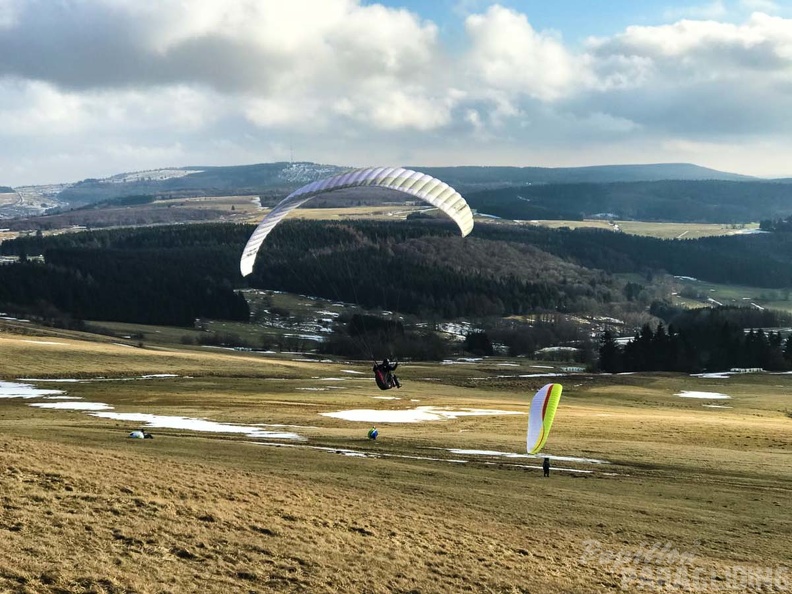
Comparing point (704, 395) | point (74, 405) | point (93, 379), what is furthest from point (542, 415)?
point (93, 379)

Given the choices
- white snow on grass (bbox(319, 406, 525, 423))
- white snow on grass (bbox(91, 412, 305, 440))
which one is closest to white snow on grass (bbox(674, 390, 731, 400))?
white snow on grass (bbox(319, 406, 525, 423))

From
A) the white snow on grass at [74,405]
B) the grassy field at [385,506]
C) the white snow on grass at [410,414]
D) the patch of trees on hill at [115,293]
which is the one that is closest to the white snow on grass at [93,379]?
the white snow on grass at [74,405]

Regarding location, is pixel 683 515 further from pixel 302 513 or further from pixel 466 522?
pixel 302 513

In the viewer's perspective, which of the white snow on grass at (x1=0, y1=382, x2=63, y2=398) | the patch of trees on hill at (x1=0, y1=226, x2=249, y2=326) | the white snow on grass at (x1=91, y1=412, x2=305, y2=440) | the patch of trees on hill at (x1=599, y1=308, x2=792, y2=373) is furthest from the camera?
the patch of trees on hill at (x1=0, y1=226, x2=249, y2=326)

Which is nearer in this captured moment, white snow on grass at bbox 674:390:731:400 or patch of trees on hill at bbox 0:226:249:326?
white snow on grass at bbox 674:390:731:400

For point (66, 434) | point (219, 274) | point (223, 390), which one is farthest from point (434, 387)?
point (219, 274)

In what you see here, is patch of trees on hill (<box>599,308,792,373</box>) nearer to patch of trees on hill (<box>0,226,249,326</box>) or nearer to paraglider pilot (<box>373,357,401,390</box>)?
paraglider pilot (<box>373,357,401,390</box>)

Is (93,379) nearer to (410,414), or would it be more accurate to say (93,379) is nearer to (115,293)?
(410,414)

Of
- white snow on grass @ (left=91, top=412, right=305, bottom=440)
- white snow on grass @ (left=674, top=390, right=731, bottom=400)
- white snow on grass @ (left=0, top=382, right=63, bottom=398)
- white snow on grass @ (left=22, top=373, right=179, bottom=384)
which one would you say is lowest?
white snow on grass @ (left=674, top=390, right=731, bottom=400)
